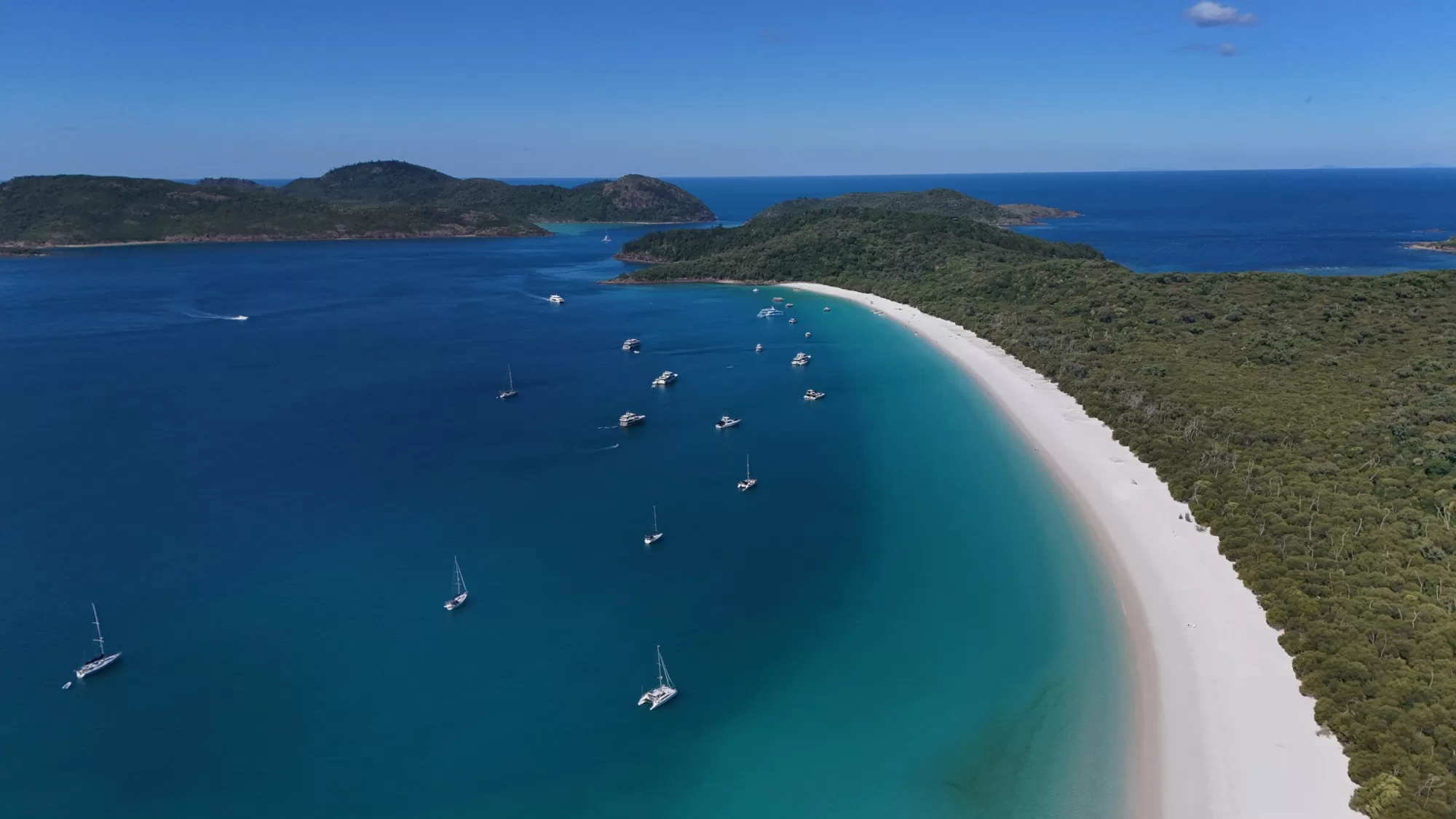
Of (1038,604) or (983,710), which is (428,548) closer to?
(983,710)

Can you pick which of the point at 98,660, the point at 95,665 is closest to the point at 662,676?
the point at 95,665

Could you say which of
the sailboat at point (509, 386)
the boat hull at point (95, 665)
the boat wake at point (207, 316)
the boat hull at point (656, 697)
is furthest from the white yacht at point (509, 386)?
the boat wake at point (207, 316)

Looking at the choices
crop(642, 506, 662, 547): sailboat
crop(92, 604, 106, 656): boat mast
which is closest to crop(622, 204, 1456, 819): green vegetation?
crop(642, 506, 662, 547): sailboat

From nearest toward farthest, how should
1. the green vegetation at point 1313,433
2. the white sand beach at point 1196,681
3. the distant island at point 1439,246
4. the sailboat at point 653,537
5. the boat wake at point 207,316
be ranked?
the white sand beach at point 1196,681 → the green vegetation at point 1313,433 → the sailboat at point 653,537 → the boat wake at point 207,316 → the distant island at point 1439,246

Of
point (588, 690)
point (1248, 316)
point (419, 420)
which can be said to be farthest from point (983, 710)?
point (1248, 316)

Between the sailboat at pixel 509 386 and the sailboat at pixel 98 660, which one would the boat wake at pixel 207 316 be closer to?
the sailboat at pixel 509 386
